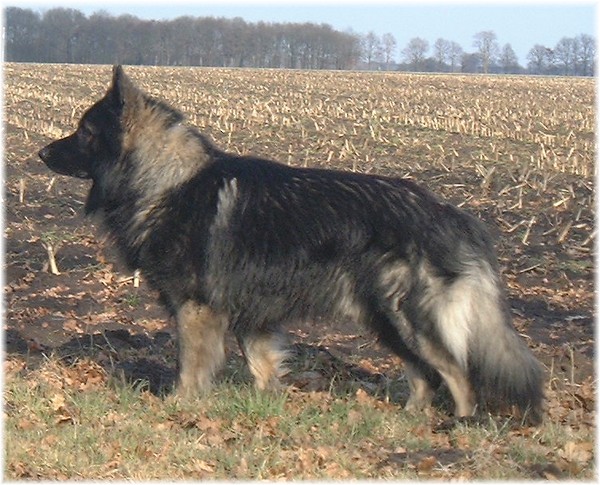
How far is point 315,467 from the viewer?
491 centimetres

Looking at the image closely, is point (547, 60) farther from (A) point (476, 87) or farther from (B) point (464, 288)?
(B) point (464, 288)

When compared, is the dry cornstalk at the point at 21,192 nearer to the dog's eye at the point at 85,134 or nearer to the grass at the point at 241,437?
the dog's eye at the point at 85,134

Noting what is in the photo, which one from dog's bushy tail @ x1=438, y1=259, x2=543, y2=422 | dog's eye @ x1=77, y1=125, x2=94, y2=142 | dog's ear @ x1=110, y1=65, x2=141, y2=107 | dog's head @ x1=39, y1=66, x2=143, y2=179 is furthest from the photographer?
dog's eye @ x1=77, y1=125, x2=94, y2=142

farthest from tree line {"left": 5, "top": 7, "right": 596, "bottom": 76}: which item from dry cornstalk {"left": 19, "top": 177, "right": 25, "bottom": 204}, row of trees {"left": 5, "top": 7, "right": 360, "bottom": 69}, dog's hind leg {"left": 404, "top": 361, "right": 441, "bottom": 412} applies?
dog's hind leg {"left": 404, "top": 361, "right": 441, "bottom": 412}

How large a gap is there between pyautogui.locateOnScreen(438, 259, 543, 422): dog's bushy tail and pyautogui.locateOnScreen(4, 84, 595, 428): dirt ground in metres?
0.51

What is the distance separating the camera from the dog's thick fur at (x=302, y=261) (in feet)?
19.2

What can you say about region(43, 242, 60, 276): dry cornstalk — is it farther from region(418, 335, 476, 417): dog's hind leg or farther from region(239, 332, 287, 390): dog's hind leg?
region(418, 335, 476, 417): dog's hind leg

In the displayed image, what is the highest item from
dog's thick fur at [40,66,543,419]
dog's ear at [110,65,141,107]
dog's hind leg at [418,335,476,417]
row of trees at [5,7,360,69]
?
row of trees at [5,7,360,69]

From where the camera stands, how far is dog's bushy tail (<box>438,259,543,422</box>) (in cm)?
584

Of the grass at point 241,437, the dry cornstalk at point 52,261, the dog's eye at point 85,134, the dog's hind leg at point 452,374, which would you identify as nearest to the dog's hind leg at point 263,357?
the grass at point 241,437

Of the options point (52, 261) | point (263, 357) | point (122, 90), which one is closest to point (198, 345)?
point (263, 357)

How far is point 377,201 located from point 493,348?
1.26m

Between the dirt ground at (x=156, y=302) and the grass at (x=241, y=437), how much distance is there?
1.93 ft

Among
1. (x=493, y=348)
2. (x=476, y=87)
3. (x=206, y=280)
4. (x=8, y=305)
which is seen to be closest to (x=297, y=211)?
(x=206, y=280)
